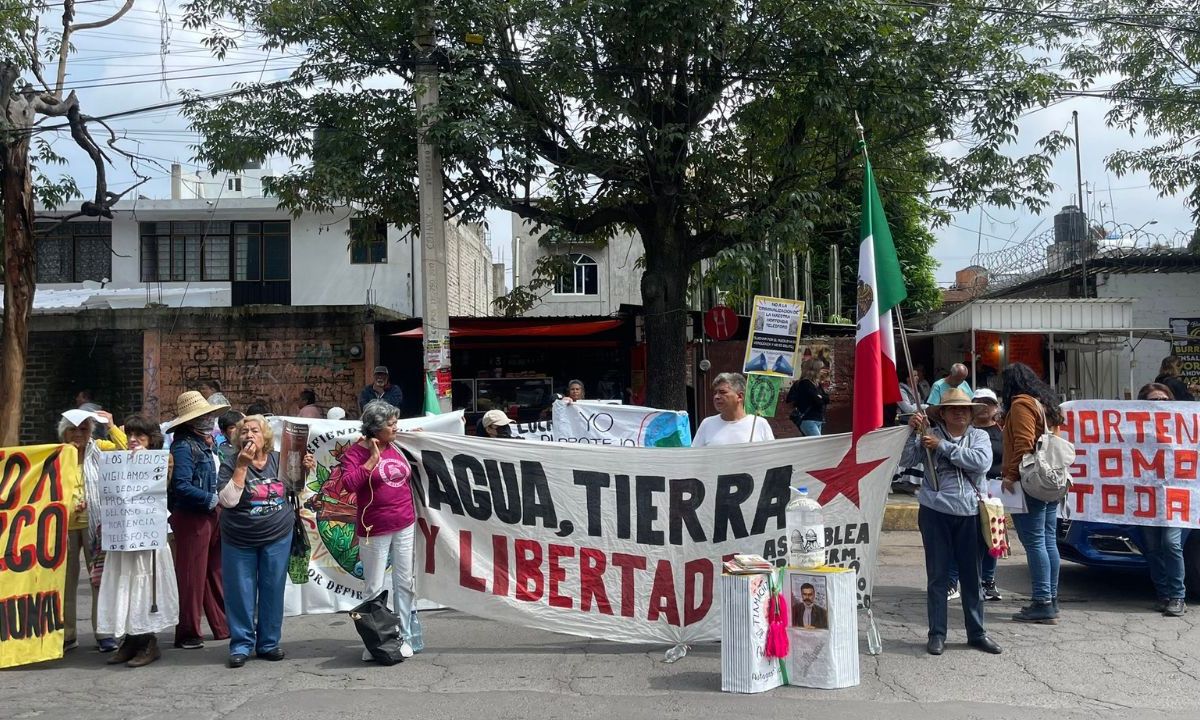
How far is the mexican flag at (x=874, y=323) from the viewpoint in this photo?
6.62 m

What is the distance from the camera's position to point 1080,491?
8.24m

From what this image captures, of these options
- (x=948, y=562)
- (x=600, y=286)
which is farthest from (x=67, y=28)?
(x=600, y=286)

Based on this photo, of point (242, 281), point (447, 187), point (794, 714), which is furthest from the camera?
point (242, 281)

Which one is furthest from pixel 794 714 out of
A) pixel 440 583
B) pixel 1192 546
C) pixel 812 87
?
pixel 812 87

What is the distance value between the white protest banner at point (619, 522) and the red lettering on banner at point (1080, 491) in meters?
2.45

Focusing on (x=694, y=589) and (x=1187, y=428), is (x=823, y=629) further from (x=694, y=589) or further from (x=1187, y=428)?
(x=1187, y=428)

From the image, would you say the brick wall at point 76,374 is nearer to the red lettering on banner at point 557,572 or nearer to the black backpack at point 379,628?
the black backpack at point 379,628

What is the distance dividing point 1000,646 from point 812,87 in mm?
7593

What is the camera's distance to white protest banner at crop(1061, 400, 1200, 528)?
7895mm

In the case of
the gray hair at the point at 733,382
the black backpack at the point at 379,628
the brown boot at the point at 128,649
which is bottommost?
the brown boot at the point at 128,649

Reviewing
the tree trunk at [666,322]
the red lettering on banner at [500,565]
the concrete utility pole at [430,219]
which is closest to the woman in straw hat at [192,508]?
the red lettering on banner at [500,565]

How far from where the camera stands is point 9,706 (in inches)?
235

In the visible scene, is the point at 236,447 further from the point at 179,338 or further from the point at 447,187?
the point at 179,338

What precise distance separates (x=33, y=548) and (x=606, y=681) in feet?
13.3
